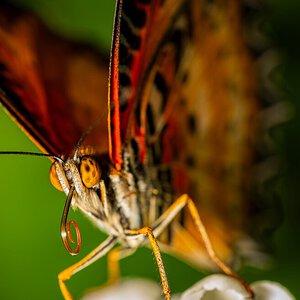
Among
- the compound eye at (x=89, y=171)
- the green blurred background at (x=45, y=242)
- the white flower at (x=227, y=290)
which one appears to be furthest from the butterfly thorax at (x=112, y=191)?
the green blurred background at (x=45, y=242)

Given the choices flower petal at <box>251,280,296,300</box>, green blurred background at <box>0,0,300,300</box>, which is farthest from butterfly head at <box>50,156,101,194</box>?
green blurred background at <box>0,0,300,300</box>

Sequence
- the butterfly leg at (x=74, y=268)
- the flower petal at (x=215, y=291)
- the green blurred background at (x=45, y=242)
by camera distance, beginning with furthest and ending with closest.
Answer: the green blurred background at (x=45, y=242) < the butterfly leg at (x=74, y=268) < the flower petal at (x=215, y=291)

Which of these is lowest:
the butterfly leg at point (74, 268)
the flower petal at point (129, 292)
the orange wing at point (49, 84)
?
the flower petal at point (129, 292)

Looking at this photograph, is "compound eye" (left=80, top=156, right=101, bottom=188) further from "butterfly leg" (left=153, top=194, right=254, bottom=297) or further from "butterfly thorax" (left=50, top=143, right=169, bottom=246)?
"butterfly leg" (left=153, top=194, right=254, bottom=297)

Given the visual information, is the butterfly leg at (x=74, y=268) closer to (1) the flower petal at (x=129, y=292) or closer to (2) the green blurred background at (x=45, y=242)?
(1) the flower petal at (x=129, y=292)

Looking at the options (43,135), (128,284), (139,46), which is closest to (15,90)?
(43,135)

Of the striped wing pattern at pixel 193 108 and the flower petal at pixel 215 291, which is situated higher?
the striped wing pattern at pixel 193 108

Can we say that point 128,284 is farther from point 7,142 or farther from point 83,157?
point 7,142
